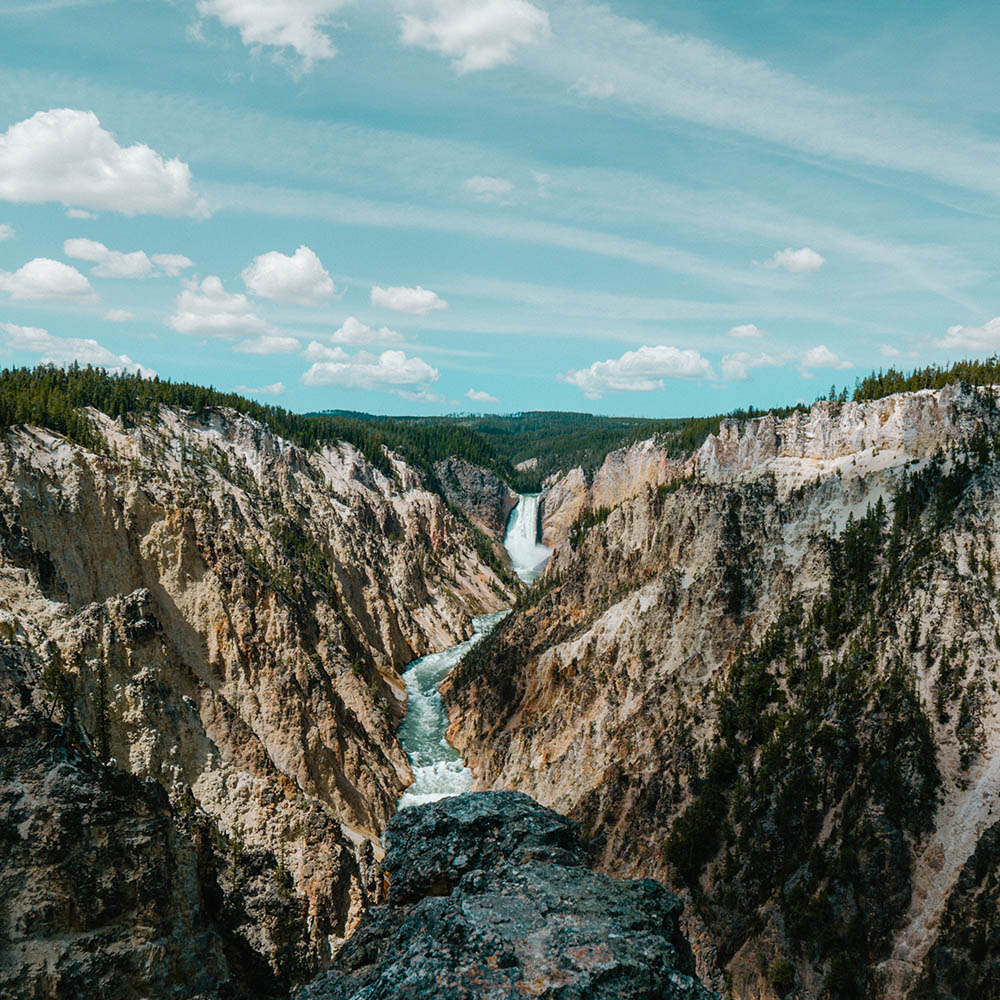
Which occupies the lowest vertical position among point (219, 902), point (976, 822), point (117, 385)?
point (976, 822)

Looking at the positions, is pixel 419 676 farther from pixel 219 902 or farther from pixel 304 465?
pixel 219 902

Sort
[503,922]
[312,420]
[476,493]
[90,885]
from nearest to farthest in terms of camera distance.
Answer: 1. [503,922]
2. [90,885]
3. [312,420]
4. [476,493]

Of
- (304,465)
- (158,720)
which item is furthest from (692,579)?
(304,465)

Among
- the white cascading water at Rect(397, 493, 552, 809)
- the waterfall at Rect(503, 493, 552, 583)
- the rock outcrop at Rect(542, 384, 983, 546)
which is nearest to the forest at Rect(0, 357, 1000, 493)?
the rock outcrop at Rect(542, 384, 983, 546)

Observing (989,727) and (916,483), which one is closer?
(989,727)

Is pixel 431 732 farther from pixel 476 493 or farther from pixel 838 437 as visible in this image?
pixel 476 493

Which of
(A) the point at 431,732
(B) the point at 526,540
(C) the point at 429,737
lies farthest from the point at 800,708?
(B) the point at 526,540
